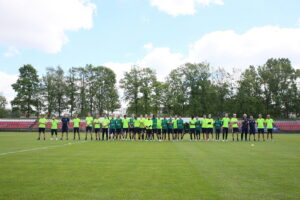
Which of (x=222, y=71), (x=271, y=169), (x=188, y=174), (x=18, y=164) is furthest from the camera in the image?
→ (x=222, y=71)

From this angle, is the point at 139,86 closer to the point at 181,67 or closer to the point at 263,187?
the point at 181,67

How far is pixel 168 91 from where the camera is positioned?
203 ft

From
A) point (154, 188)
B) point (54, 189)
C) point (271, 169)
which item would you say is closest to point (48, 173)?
point (54, 189)

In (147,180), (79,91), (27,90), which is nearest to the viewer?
(147,180)

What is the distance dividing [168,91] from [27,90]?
30.8m

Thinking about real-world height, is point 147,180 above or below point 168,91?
below

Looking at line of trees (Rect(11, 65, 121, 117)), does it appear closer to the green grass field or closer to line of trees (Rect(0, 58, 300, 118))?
line of trees (Rect(0, 58, 300, 118))

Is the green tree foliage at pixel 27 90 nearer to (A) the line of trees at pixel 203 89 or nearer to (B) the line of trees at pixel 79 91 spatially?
(B) the line of trees at pixel 79 91

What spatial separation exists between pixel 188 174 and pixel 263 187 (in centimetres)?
207

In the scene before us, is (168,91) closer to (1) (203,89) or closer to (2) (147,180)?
(1) (203,89)

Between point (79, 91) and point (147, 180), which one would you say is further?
point (79, 91)

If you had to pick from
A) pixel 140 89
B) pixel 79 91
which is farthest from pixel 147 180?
pixel 79 91

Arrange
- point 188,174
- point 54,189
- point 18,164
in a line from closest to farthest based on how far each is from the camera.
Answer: point 54,189 → point 188,174 → point 18,164

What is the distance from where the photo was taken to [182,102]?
6034 cm
